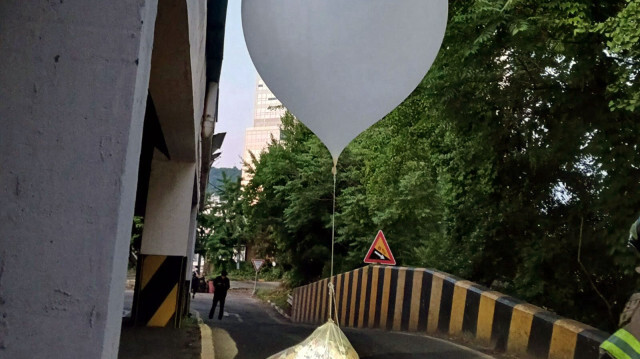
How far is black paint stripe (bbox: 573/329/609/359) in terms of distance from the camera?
15.4ft

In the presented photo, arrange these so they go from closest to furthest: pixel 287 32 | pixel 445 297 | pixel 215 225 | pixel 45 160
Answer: pixel 45 160
pixel 287 32
pixel 445 297
pixel 215 225

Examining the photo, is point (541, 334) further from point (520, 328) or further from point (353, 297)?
point (353, 297)

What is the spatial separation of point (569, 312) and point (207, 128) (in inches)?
276

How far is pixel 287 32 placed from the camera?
117 inches

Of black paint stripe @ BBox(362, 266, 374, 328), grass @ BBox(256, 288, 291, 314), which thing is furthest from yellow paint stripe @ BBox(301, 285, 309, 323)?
black paint stripe @ BBox(362, 266, 374, 328)

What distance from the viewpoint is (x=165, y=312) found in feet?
26.3

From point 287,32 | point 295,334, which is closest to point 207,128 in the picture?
point 295,334

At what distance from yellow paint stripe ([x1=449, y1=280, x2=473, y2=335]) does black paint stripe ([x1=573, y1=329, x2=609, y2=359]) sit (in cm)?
203

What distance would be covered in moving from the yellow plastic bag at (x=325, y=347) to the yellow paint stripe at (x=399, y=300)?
4137mm

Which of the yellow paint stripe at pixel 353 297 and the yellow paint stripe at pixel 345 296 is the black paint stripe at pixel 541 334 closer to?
the yellow paint stripe at pixel 353 297

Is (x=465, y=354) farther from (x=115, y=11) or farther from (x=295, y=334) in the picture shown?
(x=115, y=11)

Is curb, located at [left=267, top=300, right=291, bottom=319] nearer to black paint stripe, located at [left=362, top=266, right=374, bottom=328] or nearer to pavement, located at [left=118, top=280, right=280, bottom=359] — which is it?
black paint stripe, located at [left=362, top=266, right=374, bottom=328]

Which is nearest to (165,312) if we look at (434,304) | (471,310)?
(434,304)

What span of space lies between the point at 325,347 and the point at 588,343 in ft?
7.36
